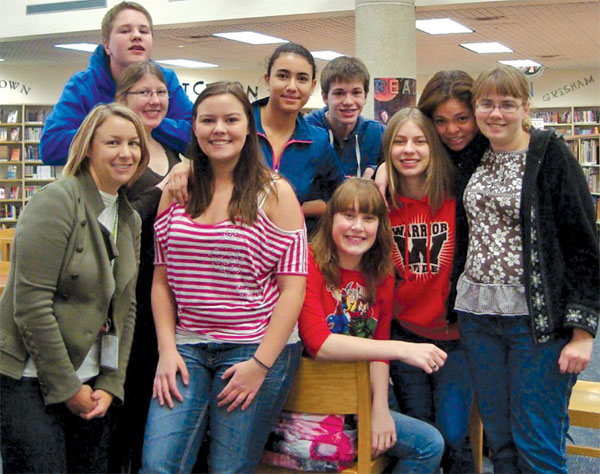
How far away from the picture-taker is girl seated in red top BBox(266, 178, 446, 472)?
1965 mm

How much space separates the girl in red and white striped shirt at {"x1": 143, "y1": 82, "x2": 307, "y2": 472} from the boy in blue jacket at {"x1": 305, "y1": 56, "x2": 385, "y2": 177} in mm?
796

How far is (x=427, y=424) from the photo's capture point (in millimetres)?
2045

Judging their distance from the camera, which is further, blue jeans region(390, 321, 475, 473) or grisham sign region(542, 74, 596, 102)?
grisham sign region(542, 74, 596, 102)

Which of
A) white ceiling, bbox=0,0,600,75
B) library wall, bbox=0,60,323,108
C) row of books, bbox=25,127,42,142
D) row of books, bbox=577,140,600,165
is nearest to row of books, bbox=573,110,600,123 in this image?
white ceiling, bbox=0,0,600,75

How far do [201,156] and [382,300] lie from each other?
0.70m

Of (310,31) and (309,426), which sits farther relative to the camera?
(310,31)

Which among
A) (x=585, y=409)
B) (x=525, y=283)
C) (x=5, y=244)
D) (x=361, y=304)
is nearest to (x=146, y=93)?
(x=361, y=304)

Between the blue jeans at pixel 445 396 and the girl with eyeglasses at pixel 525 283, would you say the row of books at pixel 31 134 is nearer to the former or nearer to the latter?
the blue jeans at pixel 445 396

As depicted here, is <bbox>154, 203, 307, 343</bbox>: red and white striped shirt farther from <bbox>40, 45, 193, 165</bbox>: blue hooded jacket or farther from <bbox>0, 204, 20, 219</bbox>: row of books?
<bbox>0, 204, 20, 219</bbox>: row of books

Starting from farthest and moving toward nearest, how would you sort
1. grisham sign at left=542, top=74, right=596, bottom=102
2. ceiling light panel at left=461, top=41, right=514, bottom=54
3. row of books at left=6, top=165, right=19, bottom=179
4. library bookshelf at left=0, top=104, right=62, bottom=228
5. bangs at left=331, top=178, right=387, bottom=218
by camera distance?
grisham sign at left=542, top=74, right=596, bottom=102 → row of books at left=6, top=165, right=19, bottom=179 → library bookshelf at left=0, top=104, right=62, bottom=228 → ceiling light panel at left=461, top=41, right=514, bottom=54 → bangs at left=331, top=178, right=387, bottom=218

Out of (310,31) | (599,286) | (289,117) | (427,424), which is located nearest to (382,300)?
(427,424)

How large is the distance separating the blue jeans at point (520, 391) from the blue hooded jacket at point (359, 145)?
93 centimetres

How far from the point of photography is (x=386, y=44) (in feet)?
19.0

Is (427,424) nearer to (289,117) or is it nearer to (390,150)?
(390,150)
